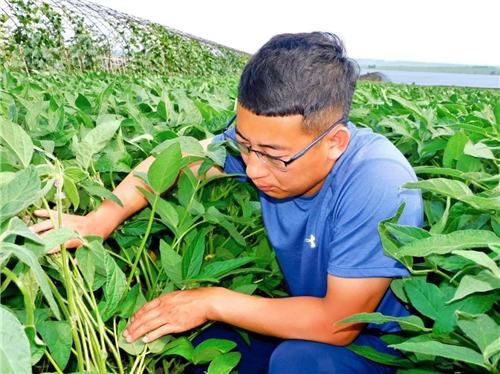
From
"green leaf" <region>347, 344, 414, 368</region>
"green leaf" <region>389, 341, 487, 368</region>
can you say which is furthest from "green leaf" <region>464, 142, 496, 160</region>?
"green leaf" <region>389, 341, 487, 368</region>

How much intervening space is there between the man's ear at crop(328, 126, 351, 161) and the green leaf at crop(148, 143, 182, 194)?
393 mm

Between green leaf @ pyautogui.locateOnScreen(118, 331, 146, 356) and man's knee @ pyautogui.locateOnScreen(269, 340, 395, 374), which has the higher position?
green leaf @ pyautogui.locateOnScreen(118, 331, 146, 356)

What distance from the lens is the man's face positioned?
1213mm

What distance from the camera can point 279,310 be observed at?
1.30m

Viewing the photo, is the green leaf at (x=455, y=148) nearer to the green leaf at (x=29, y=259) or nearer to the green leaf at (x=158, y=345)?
the green leaf at (x=158, y=345)

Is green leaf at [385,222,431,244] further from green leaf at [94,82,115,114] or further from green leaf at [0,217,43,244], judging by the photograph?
green leaf at [94,82,115,114]

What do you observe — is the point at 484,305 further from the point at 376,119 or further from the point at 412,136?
the point at 376,119

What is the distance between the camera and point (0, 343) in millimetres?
549

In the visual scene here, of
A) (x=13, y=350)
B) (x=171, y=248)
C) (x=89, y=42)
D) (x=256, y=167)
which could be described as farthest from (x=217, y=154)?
(x=89, y=42)

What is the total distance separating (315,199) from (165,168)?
1.46 ft

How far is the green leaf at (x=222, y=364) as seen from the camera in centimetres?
115

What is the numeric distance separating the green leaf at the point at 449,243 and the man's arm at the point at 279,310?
38cm

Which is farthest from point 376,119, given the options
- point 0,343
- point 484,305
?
point 0,343

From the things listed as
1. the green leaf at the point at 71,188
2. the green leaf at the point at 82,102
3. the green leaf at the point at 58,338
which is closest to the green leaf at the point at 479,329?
the green leaf at the point at 58,338
